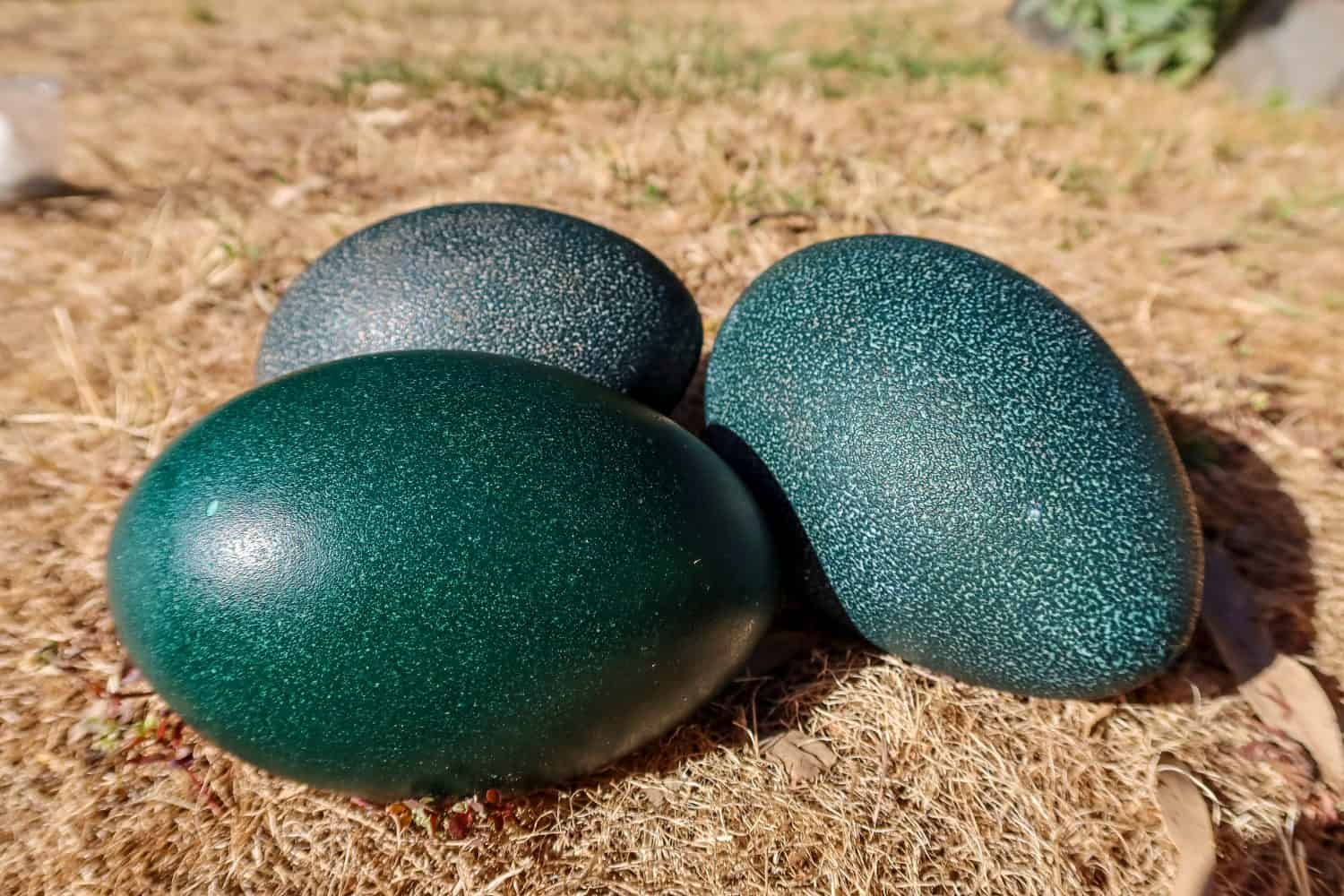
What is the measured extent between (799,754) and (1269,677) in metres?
1.18

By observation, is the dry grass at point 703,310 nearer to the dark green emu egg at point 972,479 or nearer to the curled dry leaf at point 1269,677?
the curled dry leaf at point 1269,677

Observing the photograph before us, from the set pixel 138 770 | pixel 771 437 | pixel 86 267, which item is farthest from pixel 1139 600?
Result: pixel 86 267

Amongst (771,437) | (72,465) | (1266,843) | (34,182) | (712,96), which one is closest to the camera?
(1266,843)

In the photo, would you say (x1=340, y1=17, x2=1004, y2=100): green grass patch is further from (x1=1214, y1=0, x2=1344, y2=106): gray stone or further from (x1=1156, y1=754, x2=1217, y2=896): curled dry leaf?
(x1=1156, y1=754, x2=1217, y2=896): curled dry leaf

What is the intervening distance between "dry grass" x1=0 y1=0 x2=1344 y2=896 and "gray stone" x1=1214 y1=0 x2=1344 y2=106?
273 mm

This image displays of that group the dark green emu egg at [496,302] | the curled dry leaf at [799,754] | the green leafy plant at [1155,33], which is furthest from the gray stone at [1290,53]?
the curled dry leaf at [799,754]

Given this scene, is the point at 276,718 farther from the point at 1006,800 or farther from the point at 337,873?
the point at 1006,800

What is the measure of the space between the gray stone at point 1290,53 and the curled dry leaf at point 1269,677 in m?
4.37

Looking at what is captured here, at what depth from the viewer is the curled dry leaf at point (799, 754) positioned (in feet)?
6.70

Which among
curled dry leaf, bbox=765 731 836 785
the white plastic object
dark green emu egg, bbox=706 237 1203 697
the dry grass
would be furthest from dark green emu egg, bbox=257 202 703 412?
the white plastic object

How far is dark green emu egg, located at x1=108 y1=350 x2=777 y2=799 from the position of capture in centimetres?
162

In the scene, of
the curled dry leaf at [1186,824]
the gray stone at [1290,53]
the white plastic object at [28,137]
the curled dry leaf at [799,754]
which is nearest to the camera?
the curled dry leaf at [1186,824]

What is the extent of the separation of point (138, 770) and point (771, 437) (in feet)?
5.07

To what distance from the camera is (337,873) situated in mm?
1839
